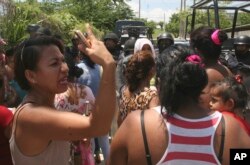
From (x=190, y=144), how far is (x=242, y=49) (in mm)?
4577

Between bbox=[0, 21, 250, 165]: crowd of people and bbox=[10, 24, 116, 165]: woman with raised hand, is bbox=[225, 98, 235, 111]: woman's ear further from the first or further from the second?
bbox=[10, 24, 116, 165]: woman with raised hand

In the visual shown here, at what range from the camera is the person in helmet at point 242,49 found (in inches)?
245

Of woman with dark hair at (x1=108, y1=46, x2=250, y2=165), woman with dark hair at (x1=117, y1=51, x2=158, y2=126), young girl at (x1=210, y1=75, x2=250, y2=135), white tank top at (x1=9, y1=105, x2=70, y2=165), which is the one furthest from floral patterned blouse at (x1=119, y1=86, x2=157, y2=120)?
white tank top at (x1=9, y1=105, x2=70, y2=165)

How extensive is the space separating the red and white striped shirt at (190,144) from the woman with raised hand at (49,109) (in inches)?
14.0

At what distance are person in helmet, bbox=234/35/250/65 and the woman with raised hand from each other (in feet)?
14.7

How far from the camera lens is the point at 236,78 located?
10.2ft

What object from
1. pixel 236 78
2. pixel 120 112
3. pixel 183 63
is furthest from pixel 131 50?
pixel 183 63

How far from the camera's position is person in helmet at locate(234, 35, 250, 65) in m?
6.23

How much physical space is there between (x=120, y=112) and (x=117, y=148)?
4.20 ft

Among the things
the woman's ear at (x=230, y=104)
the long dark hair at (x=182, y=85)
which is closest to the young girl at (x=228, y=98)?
the woman's ear at (x=230, y=104)

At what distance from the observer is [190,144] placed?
2.02m

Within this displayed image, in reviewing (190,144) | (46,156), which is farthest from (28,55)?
(190,144)

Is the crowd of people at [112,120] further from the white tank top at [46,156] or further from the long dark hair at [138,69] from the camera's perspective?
the long dark hair at [138,69]

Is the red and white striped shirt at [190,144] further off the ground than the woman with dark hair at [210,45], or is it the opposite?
the woman with dark hair at [210,45]
